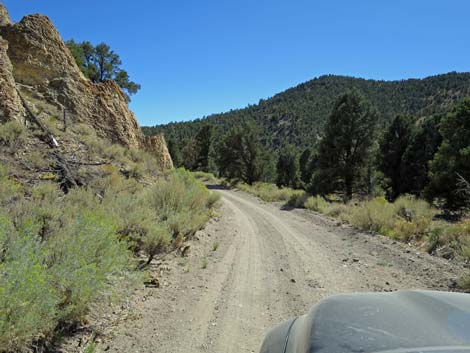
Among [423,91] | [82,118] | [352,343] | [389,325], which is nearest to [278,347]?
[352,343]

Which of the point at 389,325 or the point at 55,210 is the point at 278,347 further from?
the point at 55,210

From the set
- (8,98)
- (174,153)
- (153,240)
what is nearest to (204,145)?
(174,153)

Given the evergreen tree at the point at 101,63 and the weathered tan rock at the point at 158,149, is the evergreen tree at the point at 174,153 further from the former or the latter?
the weathered tan rock at the point at 158,149

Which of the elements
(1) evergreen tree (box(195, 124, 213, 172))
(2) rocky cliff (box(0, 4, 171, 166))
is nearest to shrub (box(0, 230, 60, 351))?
(2) rocky cliff (box(0, 4, 171, 166))

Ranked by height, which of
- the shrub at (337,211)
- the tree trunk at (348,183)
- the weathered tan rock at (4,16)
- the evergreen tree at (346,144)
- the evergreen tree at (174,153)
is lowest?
the shrub at (337,211)

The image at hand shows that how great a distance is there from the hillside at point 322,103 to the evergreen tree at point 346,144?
64.5m

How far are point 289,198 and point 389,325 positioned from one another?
68.8 ft

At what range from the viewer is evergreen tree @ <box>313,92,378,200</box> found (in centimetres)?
2094

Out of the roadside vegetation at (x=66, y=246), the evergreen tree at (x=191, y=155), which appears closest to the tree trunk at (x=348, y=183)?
the roadside vegetation at (x=66, y=246)

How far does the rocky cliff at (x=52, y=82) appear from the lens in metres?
13.6

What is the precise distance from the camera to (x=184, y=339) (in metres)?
3.68

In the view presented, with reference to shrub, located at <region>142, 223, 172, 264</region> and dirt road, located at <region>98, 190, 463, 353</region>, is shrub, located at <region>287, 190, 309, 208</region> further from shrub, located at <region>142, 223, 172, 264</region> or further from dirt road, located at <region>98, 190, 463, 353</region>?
shrub, located at <region>142, 223, 172, 264</region>

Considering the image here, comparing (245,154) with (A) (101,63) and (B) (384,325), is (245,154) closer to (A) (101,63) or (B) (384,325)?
(A) (101,63)

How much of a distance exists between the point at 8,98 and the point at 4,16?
827cm
